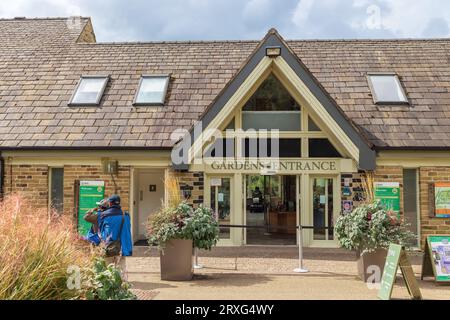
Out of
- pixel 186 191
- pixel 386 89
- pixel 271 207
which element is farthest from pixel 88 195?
pixel 386 89

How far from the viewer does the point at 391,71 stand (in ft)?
45.8

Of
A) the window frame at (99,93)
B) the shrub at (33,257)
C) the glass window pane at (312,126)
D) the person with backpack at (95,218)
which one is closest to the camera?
the shrub at (33,257)

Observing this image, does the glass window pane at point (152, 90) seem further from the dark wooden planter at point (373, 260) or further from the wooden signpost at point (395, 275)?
the wooden signpost at point (395, 275)

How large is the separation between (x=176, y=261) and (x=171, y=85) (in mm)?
7025

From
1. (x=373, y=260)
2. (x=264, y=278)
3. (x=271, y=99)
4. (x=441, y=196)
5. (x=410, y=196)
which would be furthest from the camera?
(x=271, y=99)

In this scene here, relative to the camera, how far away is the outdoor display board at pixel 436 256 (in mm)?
8036

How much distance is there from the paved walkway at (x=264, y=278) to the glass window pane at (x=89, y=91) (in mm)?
4924

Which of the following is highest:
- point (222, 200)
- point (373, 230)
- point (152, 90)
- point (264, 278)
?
point (152, 90)

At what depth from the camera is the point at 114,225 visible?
7.14m

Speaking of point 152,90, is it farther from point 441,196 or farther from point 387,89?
point 441,196

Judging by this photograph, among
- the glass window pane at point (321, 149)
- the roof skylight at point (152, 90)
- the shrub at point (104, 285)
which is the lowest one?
the shrub at point (104, 285)

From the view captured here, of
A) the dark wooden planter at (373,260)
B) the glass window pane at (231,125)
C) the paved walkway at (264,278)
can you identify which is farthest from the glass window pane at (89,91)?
the dark wooden planter at (373,260)
